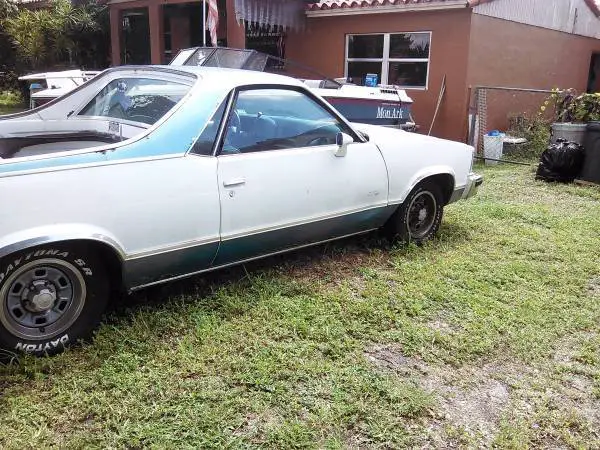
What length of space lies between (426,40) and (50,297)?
33.6 ft

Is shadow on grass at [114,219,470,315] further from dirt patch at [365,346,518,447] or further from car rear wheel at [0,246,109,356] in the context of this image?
dirt patch at [365,346,518,447]

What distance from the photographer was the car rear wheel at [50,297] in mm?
2881

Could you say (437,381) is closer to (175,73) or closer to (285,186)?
(285,186)

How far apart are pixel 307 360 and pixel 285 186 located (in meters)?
1.25

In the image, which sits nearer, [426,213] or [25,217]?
[25,217]

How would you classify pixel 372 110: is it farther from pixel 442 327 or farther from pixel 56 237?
pixel 56 237

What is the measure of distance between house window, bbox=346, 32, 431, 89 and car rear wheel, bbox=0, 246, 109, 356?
9.26 m

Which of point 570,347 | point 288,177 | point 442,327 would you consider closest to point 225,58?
point 288,177

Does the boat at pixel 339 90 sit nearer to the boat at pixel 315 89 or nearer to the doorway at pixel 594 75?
the boat at pixel 315 89

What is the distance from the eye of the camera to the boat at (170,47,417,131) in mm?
8633

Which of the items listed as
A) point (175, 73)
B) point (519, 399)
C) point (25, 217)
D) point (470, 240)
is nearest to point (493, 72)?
point (470, 240)

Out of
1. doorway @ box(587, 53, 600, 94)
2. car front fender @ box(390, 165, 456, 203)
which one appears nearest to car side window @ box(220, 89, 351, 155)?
car front fender @ box(390, 165, 456, 203)

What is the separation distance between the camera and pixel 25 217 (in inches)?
109

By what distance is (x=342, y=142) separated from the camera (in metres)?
4.16
